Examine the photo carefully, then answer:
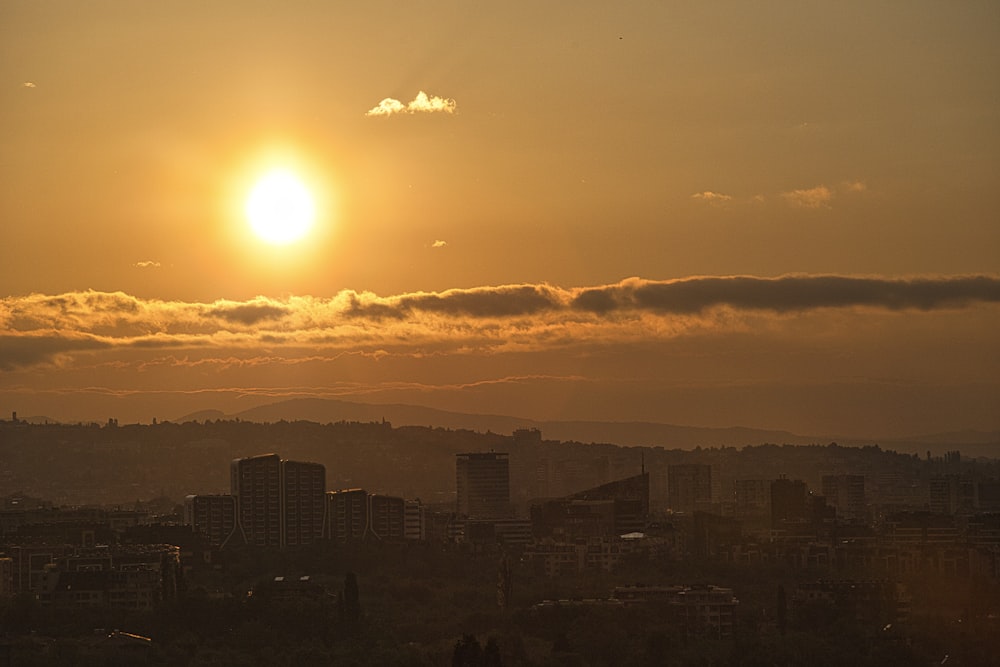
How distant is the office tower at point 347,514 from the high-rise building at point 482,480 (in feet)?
68.1

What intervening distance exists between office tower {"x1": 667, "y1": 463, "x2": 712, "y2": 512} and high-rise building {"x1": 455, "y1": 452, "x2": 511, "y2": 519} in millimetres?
11079

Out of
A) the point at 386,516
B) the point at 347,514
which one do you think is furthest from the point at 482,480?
the point at 347,514

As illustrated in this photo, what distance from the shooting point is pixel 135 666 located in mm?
35375

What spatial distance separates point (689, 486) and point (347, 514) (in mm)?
36253

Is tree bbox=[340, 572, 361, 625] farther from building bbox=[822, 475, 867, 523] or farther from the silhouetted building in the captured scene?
building bbox=[822, 475, 867, 523]

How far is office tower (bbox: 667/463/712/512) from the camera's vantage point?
99.7m

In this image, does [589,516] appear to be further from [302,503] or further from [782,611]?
[782,611]

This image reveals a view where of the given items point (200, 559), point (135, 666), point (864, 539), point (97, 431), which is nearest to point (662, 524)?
point (864, 539)

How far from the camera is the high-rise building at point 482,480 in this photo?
295 feet

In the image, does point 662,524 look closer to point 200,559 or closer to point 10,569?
point 200,559

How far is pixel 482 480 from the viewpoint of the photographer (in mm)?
91250

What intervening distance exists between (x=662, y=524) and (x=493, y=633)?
29001 mm

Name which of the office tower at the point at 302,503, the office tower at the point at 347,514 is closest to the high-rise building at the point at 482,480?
the office tower at the point at 302,503

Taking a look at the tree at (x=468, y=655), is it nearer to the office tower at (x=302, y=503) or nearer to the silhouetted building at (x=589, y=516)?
the silhouetted building at (x=589, y=516)
